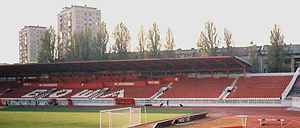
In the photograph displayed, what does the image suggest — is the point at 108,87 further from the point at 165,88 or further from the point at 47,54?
the point at 47,54

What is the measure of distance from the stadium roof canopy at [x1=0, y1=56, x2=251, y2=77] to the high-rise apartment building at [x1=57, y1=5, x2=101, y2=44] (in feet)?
126

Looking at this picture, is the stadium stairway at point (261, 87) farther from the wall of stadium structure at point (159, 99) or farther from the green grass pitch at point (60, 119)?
the green grass pitch at point (60, 119)

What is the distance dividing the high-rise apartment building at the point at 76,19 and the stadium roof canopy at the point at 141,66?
3832 centimetres

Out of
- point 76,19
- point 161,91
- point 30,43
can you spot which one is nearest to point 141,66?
point 161,91

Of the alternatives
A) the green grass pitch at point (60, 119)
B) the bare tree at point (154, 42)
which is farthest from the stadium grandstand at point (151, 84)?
the green grass pitch at point (60, 119)

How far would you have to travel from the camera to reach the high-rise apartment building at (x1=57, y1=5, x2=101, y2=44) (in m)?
95.9

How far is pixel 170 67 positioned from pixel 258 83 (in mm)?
14003

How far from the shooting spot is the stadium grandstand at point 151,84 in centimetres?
3994

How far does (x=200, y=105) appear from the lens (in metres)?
40.2

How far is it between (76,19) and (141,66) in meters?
52.8

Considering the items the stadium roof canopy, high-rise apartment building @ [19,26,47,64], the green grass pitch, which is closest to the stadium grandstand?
the stadium roof canopy

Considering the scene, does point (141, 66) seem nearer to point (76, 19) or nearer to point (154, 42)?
point (154, 42)

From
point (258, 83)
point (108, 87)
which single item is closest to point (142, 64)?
point (108, 87)

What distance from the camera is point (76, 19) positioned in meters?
95.8
